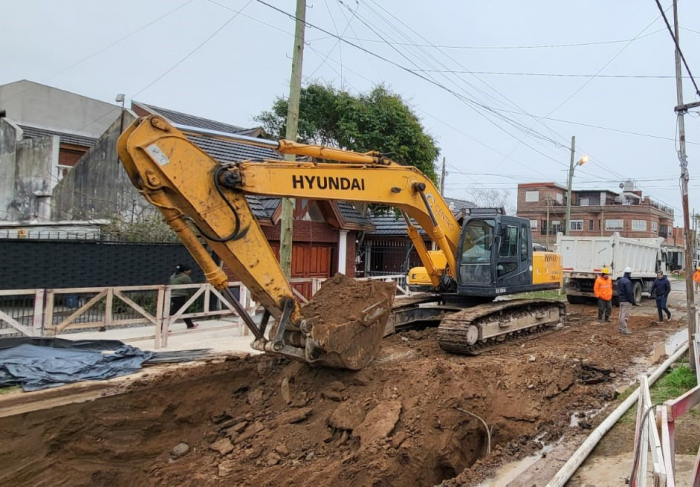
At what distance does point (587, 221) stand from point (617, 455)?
2280 inches

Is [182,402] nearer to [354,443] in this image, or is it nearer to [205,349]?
[205,349]

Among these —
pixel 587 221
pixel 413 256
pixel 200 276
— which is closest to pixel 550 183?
pixel 587 221

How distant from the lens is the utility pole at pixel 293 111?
9758 millimetres

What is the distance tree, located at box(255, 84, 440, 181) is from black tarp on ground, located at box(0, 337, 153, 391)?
509 inches

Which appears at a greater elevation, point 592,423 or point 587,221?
point 587,221

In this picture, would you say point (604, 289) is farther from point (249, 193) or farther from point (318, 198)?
point (249, 193)

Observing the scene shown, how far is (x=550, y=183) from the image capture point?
204 feet

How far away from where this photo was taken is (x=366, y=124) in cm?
1909

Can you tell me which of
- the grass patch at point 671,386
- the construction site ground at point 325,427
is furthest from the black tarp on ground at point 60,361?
the grass patch at point 671,386

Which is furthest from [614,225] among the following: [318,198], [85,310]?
[85,310]

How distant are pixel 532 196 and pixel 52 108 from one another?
53136 mm

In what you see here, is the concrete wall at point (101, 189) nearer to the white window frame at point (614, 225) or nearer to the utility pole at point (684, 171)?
the utility pole at point (684, 171)

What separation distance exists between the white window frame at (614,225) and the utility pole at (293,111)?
178 feet

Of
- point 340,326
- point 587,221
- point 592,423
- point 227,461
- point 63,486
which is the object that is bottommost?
point 63,486
